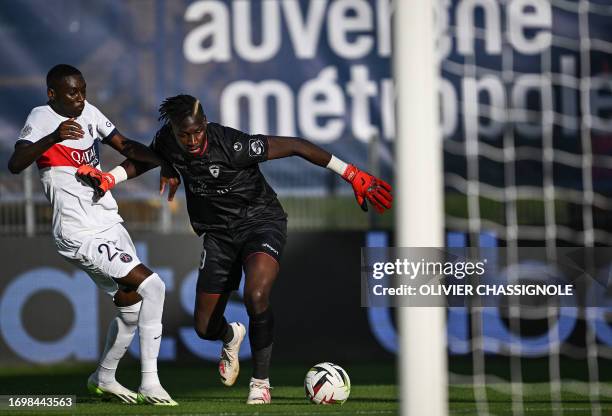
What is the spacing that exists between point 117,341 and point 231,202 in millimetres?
1088

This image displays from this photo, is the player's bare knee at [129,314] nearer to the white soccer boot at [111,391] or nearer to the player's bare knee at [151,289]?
the player's bare knee at [151,289]

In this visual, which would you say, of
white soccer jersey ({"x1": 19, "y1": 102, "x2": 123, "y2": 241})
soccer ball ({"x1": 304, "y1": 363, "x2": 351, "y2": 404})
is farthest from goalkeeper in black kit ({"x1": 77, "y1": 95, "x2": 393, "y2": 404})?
soccer ball ({"x1": 304, "y1": 363, "x2": 351, "y2": 404})

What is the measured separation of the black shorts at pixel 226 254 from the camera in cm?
658

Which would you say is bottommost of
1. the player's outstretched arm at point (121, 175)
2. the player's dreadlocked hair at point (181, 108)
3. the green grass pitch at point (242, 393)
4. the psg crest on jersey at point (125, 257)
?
the green grass pitch at point (242, 393)

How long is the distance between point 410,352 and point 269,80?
295 inches

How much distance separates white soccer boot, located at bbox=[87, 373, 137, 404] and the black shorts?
763mm

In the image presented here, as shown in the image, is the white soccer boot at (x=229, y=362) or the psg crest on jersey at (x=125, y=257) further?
the white soccer boot at (x=229, y=362)

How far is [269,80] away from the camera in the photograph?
1088 centimetres

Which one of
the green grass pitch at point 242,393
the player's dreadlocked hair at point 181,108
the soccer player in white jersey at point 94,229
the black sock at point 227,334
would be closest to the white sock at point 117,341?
the soccer player in white jersey at point 94,229

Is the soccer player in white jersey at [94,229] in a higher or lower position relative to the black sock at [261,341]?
higher

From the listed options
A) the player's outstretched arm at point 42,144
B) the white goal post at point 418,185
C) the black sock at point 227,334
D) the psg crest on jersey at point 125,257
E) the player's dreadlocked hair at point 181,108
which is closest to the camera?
the white goal post at point 418,185

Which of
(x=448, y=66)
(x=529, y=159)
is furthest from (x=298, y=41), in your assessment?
(x=529, y=159)

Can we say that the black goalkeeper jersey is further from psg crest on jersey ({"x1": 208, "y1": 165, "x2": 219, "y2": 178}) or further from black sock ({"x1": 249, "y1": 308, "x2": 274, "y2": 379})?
black sock ({"x1": 249, "y1": 308, "x2": 274, "y2": 379})

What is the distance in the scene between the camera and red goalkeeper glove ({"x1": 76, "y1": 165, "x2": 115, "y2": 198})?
20.5 ft
